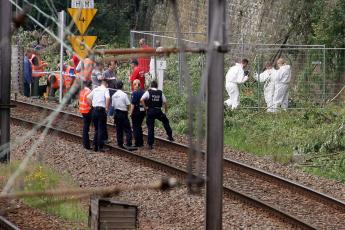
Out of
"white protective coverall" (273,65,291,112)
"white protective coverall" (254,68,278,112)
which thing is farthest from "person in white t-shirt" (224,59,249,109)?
"white protective coverall" (273,65,291,112)

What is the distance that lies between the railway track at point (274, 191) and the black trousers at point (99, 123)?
1.57 ft

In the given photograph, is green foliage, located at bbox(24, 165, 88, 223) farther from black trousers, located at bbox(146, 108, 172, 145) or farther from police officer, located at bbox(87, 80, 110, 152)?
black trousers, located at bbox(146, 108, 172, 145)

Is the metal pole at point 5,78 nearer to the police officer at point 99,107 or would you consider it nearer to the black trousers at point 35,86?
the police officer at point 99,107

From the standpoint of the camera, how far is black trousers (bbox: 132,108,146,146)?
21.8 meters

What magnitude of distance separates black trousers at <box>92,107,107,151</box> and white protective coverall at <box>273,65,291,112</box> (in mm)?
7156

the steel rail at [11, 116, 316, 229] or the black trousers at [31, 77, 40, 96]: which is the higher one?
the black trousers at [31, 77, 40, 96]

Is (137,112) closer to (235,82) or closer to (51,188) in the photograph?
(51,188)

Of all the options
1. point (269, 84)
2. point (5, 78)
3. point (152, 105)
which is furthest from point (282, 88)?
point (5, 78)

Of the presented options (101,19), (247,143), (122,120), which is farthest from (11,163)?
(101,19)

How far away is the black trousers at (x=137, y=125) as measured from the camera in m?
21.8

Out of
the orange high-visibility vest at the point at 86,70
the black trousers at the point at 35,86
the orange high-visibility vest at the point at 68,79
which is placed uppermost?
the orange high-visibility vest at the point at 86,70

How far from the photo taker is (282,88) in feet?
90.1

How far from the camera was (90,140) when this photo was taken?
2291 centimetres

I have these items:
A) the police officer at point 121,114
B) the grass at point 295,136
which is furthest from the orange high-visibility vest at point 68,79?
the police officer at point 121,114
